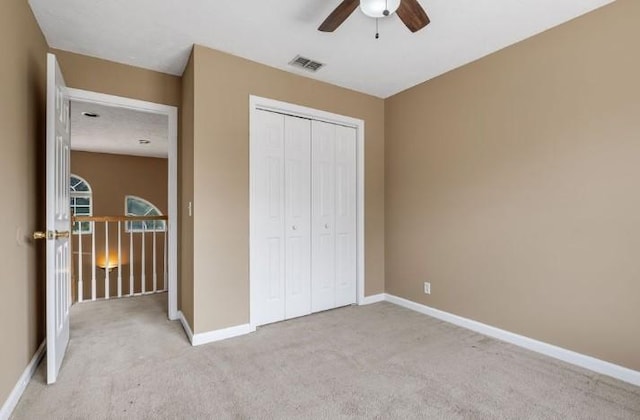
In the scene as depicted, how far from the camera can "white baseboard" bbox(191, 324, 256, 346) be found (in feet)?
8.64

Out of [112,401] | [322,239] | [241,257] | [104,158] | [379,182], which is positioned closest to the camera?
[112,401]

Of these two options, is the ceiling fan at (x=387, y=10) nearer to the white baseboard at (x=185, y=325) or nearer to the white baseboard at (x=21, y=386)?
the white baseboard at (x=185, y=325)

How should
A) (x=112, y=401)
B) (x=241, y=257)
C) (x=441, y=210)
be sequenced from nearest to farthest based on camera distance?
1. (x=112, y=401)
2. (x=241, y=257)
3. (x=441, y=210)

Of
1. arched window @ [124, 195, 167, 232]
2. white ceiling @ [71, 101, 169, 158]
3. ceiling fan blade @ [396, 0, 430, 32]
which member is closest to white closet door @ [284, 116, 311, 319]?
ceiling fan blade @ [396, 0, 430, 32]

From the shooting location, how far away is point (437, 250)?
10.7 feet

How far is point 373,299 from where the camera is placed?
380 cm

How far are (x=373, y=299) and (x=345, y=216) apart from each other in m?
1.05

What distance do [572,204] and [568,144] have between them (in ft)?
1.41

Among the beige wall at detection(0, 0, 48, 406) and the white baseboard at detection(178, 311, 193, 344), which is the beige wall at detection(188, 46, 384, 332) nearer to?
the white baseboard at detection(178, 311, 193, 344)

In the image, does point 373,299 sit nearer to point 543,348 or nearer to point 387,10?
point 543,348

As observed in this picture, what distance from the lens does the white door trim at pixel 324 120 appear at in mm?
2943

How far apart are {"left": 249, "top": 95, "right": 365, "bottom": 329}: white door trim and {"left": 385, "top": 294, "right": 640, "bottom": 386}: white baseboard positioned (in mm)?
801

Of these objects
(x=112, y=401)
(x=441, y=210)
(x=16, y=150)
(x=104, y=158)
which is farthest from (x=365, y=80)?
(x=104, y=158)

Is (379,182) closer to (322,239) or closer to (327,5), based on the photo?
(322,239)
